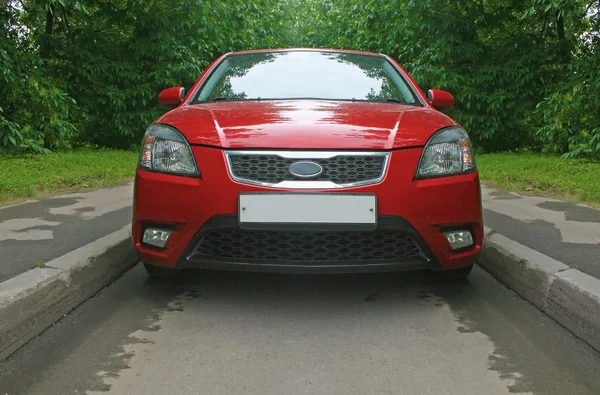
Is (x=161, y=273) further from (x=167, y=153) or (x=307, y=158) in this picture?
(x=307, y=158)

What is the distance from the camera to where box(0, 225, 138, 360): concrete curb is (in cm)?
317

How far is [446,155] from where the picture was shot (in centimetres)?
376

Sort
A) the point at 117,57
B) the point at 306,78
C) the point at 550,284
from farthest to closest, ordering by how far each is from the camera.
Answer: the point at 117,57 < the point at 306,78 < the point at 550,284

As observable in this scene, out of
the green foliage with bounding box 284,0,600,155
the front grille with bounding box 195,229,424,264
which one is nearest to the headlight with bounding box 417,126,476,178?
the front grille with bounding box 195,229,424,264

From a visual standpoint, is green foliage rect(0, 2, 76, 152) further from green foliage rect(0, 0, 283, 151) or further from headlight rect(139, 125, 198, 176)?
headlight rect(139, 125, 198, 176)

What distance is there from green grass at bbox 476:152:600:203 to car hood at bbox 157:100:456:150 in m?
3.94

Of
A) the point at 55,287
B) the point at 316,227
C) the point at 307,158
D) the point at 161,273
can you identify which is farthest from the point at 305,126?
the point at 55,287

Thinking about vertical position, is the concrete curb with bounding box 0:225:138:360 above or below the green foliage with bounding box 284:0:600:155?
below

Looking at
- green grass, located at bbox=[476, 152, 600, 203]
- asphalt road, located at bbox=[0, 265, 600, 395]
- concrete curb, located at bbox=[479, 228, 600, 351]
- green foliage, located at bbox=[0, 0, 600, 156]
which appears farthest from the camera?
green foliage, located at bbox=[0, 0, 600, 156]

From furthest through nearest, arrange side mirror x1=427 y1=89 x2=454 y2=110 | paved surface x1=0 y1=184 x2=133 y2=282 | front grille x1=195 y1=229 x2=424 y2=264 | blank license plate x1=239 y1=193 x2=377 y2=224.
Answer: side mirror x1=427 y1=89 x2=454 y2=110, paved surface x1=0 y1=184 x2=133 y2=282, front grille x1=195 y1=229 x2=424 y2=264, blank license plate x1=239 y1=193 x2=377 y2=224

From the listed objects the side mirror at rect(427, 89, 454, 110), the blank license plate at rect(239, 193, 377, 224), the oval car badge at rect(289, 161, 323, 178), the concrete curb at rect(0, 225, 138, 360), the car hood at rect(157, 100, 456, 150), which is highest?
the side mirror at rect(427, 89, 454, 110)

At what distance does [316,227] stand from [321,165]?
31 centimetres

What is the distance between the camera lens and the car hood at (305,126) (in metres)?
3.58

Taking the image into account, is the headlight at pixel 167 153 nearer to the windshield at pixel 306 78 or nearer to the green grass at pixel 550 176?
the windshield at pixel 306 78
